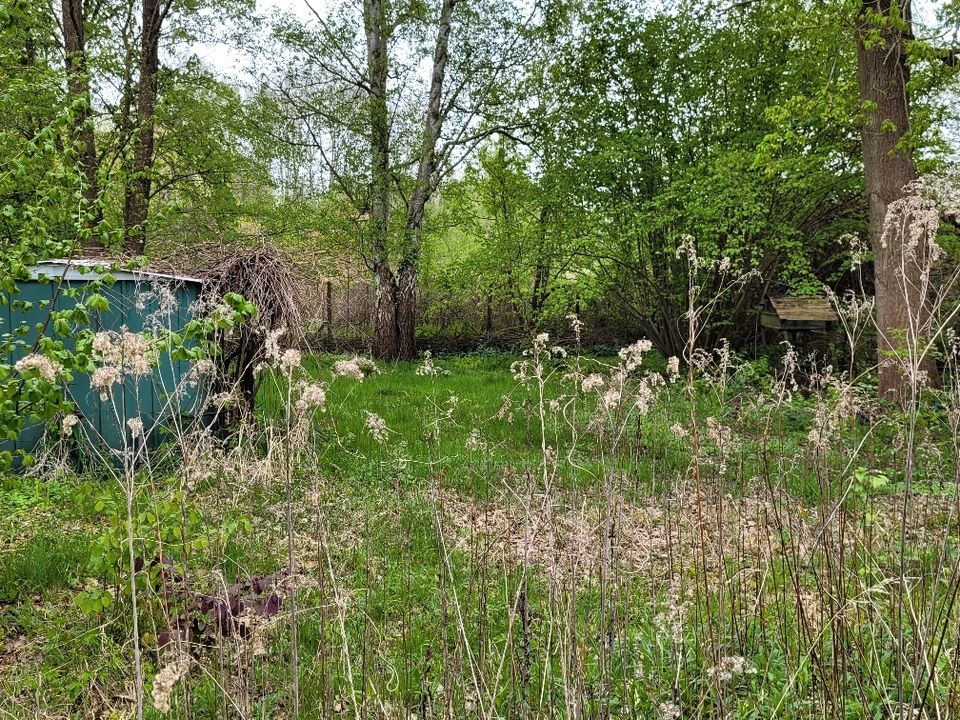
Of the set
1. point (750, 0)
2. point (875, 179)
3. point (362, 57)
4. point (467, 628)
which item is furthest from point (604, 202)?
point (467, 628)

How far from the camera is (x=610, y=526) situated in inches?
72.9

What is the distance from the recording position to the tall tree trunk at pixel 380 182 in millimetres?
14348

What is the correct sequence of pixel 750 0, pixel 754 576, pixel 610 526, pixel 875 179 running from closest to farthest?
pixel 610 526, pixel 754 576, pixel 875 179, pixel 750 0

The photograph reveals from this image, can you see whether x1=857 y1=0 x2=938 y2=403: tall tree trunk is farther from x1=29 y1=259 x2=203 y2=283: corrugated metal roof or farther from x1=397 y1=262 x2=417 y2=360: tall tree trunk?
x1=397 y1=262 x2=417 y2=360: tall tree trunk

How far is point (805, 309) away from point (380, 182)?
9.25 meters

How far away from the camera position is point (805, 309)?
1059 centimetres

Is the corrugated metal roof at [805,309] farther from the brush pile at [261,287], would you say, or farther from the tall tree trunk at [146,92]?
the tall tree trunk at [146,92]

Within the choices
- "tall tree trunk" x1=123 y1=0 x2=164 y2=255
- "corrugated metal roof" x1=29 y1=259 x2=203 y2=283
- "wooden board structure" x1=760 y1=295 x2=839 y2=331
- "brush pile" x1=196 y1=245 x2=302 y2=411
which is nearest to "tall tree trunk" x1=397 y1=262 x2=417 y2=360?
"tall tree trunk" x1=123 y1=0 x2=164 y2=255

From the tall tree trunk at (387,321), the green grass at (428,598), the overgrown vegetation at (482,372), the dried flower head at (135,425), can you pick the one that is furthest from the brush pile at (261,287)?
the tall tree trunk at (387,321)

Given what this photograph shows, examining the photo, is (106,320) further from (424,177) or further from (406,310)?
(424,177)

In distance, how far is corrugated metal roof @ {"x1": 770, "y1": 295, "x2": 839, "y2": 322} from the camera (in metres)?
10.4

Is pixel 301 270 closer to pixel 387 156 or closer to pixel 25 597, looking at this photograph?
pixel 25 597

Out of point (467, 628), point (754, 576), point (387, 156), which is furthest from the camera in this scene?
point (387, 156)

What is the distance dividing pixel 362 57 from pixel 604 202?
718 cm
